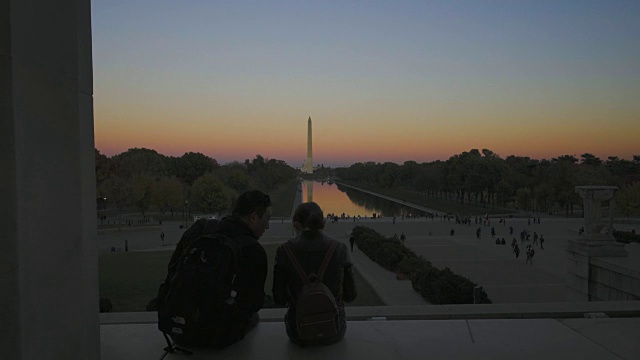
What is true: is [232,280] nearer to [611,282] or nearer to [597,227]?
[611,282]

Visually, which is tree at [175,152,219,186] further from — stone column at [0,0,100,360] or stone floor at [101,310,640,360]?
stone column at [0,0,100,360]

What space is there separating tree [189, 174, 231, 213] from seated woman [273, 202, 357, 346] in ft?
144

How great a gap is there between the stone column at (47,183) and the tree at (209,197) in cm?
4460

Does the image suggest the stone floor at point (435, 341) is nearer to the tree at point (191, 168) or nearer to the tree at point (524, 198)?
the tree at point (524, 198)

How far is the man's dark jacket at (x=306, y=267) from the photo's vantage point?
3.45m

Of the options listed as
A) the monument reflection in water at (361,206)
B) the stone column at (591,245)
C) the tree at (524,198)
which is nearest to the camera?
the stone column at (591,245)

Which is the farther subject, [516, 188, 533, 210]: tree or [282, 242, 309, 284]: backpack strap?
[516, 188, 533, 210]: tree

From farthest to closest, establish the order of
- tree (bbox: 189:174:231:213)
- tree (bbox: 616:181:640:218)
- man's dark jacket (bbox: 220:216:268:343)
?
1. tree (bbox: 189:174:231:213)
2. tree (bbox: 616:181:640:218)
3. man's dark jacket (bbox: 220:216:268:343)

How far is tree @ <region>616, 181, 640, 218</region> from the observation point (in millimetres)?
40219

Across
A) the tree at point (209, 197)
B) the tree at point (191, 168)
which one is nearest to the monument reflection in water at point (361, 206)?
the tree at point (209, 197)

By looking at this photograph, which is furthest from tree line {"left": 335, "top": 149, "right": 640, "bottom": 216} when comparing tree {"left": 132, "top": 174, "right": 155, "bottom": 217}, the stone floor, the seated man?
the seated man

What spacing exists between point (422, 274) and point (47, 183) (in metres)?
14.4

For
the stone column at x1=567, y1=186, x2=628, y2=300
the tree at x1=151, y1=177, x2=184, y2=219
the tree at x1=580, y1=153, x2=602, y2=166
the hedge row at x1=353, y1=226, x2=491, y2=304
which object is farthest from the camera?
the tree at x1=580, y1=153, x2=602, y2=166

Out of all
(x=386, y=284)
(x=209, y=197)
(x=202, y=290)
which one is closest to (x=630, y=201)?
(x=386, y=284)
